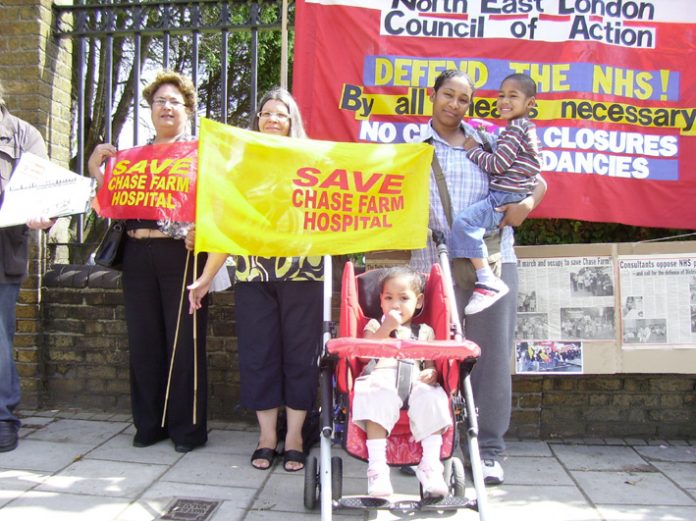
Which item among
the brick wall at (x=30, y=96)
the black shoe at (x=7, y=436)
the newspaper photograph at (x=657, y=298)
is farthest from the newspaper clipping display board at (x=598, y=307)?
the brick wall at (x=30, y=96)

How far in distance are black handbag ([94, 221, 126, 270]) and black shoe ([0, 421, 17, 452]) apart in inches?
44.4

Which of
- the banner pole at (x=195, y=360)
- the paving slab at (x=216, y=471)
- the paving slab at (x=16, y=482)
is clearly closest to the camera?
the paving slab at (x=16, y=482)

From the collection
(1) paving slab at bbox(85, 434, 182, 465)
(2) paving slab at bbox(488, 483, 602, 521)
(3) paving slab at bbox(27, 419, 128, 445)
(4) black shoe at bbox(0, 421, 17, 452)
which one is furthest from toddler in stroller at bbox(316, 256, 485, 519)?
(4) black shoe at bbox(0, 421, 17, 452)

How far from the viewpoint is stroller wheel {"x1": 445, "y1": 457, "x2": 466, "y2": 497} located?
310cm

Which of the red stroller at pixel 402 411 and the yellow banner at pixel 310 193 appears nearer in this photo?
the red stroller at pixel 402 411

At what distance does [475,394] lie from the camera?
3.69 metres

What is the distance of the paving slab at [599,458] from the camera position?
3910 millimetres

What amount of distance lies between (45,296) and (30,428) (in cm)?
98

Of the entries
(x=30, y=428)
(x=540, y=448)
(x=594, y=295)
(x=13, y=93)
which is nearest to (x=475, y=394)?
(x=540, y=448)

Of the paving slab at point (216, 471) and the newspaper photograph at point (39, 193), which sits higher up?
the newspaper photograph at point (39, 193)

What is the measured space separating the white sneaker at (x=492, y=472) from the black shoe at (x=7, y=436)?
2.79m

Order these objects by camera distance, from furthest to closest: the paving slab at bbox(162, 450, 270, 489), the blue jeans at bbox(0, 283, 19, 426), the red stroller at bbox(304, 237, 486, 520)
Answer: the blue jeans at bbox(0, 283, 19, 426), the paving slab at bbox(162, 450, 270, 489), the red stroller at bbox(304, 237, 486, 520)

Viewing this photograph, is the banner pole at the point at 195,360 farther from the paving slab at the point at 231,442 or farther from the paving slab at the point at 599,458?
the paving slab at the point at 599,458

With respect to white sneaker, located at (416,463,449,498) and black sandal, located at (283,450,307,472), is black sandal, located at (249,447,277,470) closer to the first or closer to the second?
black sandal, located at (283,450,307,472)
